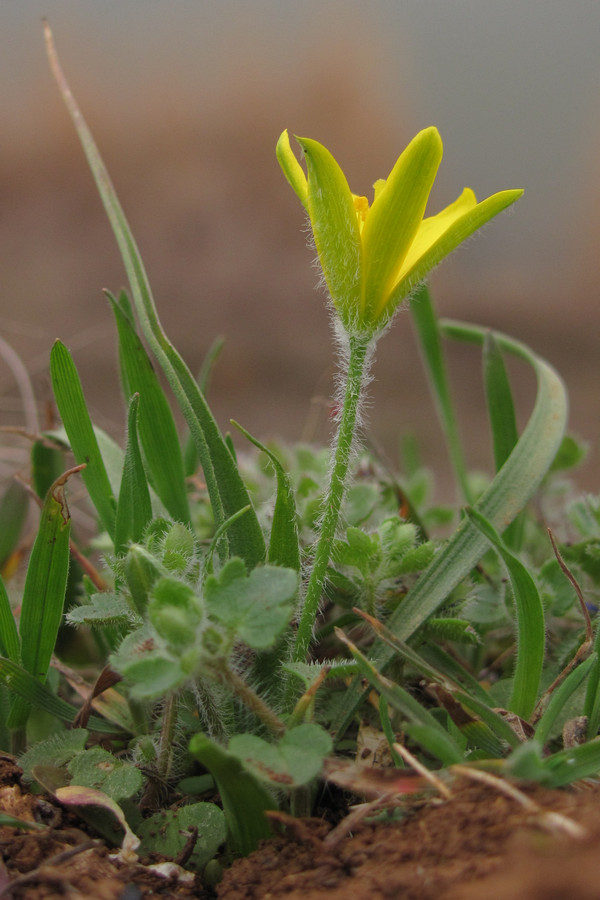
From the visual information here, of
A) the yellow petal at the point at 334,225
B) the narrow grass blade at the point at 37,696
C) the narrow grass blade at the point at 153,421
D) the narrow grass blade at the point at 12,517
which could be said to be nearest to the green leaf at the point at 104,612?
the narrow grass blade at the point at 37,696

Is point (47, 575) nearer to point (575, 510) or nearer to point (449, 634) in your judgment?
point (449, 634)

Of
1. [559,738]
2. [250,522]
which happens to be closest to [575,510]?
[559,738]

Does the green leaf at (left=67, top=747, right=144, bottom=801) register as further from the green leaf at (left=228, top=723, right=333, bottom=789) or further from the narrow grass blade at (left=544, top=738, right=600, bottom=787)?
the narrow grass blade at (left=544, top=738, right=600, bottom=787)

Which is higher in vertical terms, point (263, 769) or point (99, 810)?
point (263, 769)

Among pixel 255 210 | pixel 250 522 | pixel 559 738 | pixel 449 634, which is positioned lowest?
pixel 559 738

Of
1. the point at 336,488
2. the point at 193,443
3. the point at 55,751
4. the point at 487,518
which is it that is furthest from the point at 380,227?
the point at 55,751

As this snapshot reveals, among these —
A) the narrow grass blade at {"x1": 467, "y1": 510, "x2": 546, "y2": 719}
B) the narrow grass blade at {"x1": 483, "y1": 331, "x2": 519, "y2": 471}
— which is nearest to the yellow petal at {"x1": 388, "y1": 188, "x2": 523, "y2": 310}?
the narrow grass blade at {"x1": 467, "y1": 510, "x2": 546, "y2": 719}
